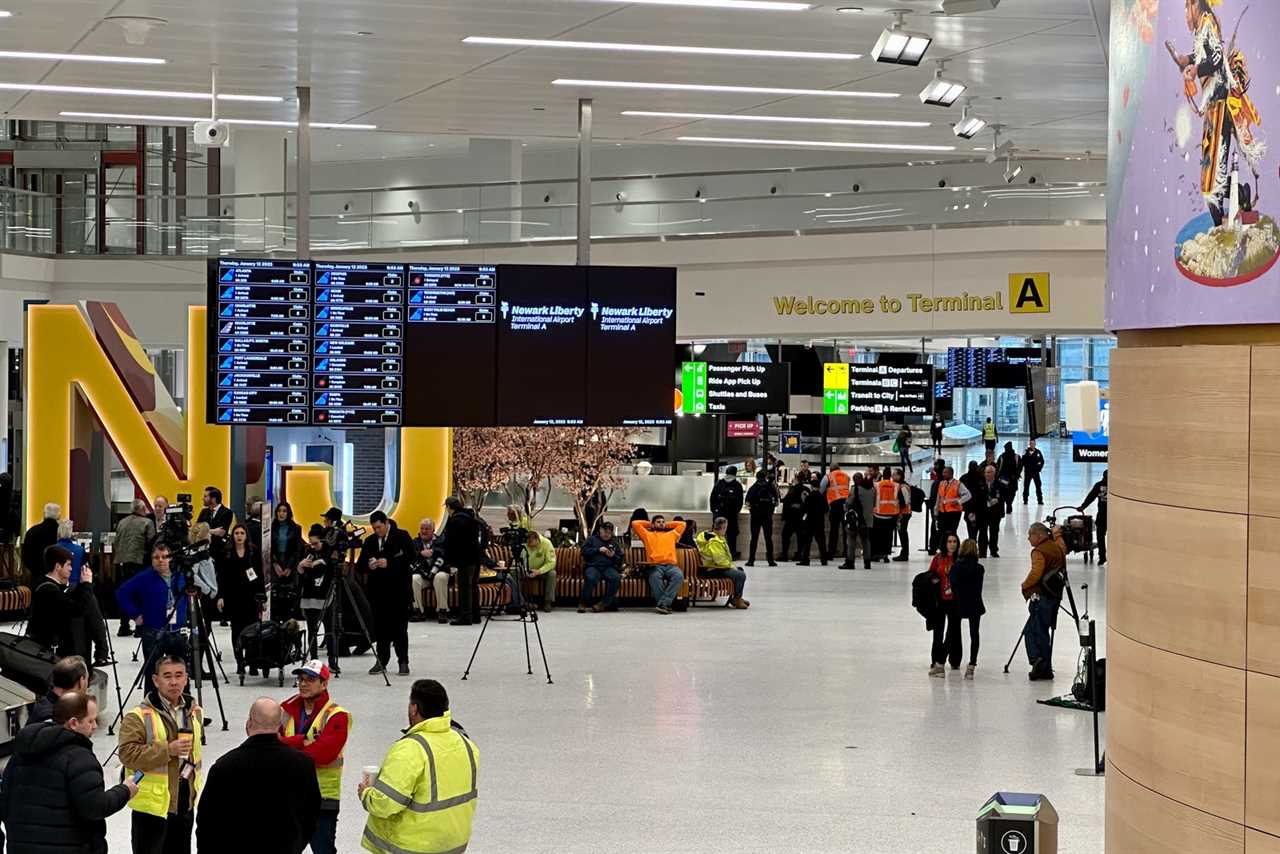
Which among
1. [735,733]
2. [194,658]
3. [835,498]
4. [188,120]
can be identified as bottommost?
[735,733]

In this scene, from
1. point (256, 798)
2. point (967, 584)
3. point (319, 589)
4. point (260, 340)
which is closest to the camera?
point (256, 798)

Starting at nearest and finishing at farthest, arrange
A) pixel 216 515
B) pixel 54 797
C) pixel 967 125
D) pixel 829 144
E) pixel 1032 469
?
1. pixel 54 797
2. pixel 967 125
3. pixel 829 144
4. pixel 216 515
5. pixel 1032 469

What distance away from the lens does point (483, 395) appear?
12164 mm

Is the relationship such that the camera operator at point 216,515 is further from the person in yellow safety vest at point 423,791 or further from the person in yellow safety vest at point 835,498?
the person in yellow safety vest at point 423,791

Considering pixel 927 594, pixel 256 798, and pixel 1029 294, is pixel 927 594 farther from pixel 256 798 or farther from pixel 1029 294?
pixel 256 798

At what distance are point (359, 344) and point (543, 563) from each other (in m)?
7.93

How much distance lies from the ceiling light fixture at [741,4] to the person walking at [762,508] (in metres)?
15.0

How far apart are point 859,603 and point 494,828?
1148 centimetres

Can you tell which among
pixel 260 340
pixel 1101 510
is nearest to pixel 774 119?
pixel 260 340

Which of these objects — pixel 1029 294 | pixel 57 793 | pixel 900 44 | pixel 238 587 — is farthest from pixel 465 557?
pixel 57 793

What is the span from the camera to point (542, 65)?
39.4 feet

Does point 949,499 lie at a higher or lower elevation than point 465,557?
higher

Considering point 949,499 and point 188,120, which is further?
point 949,499

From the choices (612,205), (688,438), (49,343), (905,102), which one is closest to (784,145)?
(905,102)
